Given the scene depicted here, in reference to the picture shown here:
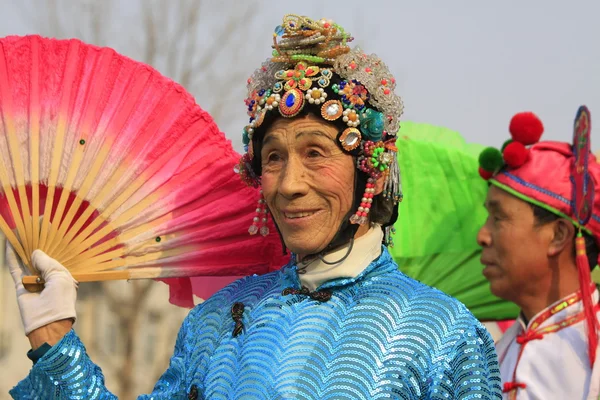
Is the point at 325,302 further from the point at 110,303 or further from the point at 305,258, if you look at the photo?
the point at 110,303

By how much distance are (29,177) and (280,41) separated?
842 mm

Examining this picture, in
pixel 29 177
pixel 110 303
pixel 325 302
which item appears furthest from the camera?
pixel 110 303

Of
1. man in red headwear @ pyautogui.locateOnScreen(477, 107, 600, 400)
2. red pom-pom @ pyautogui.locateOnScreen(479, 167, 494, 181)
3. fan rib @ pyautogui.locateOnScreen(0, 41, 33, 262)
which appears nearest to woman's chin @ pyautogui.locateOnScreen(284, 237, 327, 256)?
fan rib @ pyautogui.locateOnScreen(0, 41, 33, 262)

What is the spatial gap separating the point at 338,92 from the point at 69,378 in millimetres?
1061

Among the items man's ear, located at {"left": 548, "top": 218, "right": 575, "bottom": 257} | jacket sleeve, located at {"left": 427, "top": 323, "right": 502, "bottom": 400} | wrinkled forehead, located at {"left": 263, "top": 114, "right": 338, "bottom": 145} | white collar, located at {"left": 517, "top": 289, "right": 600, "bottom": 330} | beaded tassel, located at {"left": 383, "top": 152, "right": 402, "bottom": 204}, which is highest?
wrinkled forehead, located at {"left": 263, "top": 114, "right": 338, "bottom": 145}

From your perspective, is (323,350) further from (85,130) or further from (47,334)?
(85,130)

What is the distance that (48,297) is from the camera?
263cm

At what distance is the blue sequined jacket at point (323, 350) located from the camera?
92.1 inches

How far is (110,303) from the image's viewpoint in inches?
362

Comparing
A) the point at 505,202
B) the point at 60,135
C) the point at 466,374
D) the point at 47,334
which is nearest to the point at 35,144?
the point at 60,135

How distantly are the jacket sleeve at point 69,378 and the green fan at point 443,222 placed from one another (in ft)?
5.90

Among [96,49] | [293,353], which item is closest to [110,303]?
[96,49]

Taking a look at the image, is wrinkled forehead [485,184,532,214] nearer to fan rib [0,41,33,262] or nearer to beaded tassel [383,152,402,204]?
beaded tassel [383,152,402,204]

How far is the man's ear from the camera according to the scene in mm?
3752
